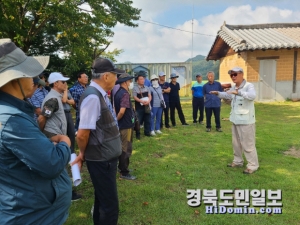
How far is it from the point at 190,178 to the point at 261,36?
13.2 meters

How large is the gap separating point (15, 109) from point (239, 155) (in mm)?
4107

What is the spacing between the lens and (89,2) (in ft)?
31.2

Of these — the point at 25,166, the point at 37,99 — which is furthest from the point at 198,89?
the point at 25,166

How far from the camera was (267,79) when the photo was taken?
1382 cm

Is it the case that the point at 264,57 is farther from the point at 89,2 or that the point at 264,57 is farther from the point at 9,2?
the point at 9,2

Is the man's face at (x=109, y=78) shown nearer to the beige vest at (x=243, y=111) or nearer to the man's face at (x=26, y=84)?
the man's face at (x=26, y=84)

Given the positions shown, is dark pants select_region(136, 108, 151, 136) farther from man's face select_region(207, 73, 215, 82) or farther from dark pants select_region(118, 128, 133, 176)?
dark pants select_region(118, 128, 133, 176)

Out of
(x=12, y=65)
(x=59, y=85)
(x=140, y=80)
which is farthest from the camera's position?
(x=140, y=80)

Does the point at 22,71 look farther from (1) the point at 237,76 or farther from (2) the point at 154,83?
(2) the point at 154,83

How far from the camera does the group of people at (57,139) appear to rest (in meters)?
1.32

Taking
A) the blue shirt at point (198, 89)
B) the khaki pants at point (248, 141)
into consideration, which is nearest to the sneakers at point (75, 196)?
the khaki pants at point (248, 141)

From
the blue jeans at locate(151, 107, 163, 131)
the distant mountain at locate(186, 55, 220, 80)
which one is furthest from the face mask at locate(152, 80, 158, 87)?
the distant mountain at locate(186, 55, 220, 80)

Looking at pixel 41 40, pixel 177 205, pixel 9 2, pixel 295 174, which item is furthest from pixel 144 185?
pixel 41 40

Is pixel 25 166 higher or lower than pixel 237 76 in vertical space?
lower
